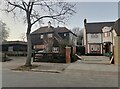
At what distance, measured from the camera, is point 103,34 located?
190ft

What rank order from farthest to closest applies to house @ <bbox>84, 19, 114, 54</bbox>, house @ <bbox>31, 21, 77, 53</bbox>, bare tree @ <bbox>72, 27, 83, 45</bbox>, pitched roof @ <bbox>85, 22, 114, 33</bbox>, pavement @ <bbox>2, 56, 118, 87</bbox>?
1. bare tree @ <bbox>72, 27, 83, 45</bbox>
2. pitched roof @ <bbox>85, 22, 114, 33</bbox>
3. house @ <bbox>31, 21, 77, 53</bbox>
4. house @ <bbox>84, 19, 114, 54</bbox>
5. pavement @ <bbox>2, 56, 118, 87</bbox>

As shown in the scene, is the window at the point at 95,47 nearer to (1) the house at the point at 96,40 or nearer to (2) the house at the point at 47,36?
(1) the house at the point at 96,40

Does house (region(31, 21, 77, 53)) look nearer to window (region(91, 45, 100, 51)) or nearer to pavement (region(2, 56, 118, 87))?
window (region(91, 45, 100, 51))

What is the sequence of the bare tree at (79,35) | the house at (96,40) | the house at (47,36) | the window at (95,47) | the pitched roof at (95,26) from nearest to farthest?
the house at (96,40), the window at (95,47), the house at (47,36), the pitched roof at (95,26), the bare tree at (79,35)

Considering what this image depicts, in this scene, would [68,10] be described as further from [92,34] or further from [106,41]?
[92,34]

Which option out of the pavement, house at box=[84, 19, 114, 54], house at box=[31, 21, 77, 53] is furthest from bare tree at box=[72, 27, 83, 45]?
the pavement

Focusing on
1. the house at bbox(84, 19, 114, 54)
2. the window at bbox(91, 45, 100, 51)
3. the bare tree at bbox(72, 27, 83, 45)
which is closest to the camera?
the house at bbox(84, 19, 114, 54)

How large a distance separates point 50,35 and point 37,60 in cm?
3396

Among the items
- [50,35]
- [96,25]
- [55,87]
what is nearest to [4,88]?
[55,87]

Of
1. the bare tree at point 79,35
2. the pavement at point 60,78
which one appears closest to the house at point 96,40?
the bare tree at point 79,35

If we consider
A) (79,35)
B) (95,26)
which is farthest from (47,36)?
(79,35)

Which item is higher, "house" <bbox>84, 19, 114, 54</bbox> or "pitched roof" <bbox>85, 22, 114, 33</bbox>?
"pitched roof" <bbox>85, 22, 114, 33</bbox>

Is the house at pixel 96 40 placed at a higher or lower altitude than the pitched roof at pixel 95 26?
lower

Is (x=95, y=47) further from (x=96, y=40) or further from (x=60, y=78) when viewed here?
(x=60, y=78)
